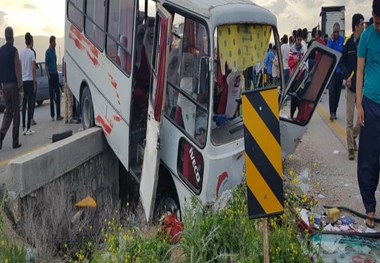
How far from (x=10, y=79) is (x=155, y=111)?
17.4 feet

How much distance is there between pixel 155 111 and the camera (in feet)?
19.3

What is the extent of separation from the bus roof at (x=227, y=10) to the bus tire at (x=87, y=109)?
11.3 ft

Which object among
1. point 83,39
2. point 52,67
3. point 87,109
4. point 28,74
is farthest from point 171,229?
point 52,67

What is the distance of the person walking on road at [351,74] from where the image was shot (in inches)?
329

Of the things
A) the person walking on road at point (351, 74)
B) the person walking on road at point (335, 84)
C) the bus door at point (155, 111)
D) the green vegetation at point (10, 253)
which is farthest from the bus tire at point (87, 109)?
the person walking on road at point (335, 84)

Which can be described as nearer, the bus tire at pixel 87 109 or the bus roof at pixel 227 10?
the bus roof at pixel 227 10

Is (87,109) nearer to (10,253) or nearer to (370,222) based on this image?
(10,253)

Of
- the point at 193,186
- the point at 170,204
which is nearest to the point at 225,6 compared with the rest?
the point at 193,186

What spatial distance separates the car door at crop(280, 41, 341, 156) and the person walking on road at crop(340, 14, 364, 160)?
77.9 inches

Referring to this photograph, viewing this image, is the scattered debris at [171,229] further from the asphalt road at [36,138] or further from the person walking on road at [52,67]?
the person walking on road at [52,67]

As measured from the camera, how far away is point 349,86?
8680 millimetres

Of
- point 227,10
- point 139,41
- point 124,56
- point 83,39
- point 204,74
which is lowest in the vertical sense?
point 83,39

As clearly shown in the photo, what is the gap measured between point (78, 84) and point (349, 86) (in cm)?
504

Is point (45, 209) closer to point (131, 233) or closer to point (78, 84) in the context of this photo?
point (131, 233)
